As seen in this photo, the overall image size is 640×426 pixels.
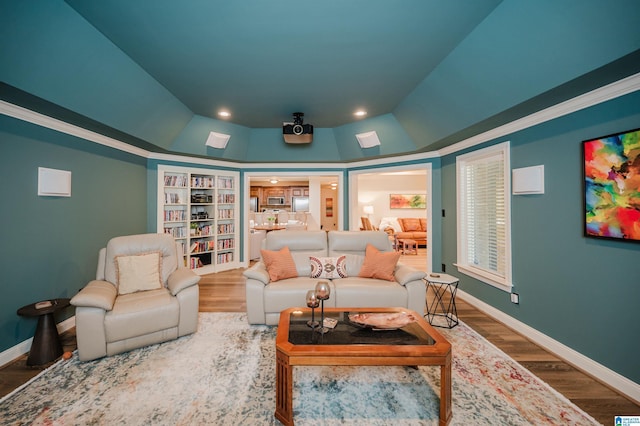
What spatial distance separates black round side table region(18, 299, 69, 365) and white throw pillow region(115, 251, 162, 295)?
1.68 feet

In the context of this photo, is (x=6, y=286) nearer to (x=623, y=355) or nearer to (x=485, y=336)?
(x=485, y=336)

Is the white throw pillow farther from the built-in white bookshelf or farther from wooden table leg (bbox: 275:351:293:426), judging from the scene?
the built-in white bookshelf

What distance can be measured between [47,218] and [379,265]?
145 inches

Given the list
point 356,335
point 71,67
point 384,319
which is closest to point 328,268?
point 384,319

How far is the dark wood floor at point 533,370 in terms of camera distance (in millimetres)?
1890

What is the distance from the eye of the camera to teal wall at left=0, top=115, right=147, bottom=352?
254cm

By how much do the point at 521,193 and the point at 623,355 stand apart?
1588 millimetres

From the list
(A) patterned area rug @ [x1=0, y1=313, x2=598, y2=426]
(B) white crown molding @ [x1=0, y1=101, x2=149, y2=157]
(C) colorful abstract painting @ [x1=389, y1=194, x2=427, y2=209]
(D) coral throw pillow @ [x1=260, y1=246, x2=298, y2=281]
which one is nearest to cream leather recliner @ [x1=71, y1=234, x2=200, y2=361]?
(A) patterned area rug @ [x1=0, y1=313, x2=598, y2=426]

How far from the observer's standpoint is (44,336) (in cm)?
242

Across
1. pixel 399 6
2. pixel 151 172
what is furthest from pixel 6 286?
pixel 399 6

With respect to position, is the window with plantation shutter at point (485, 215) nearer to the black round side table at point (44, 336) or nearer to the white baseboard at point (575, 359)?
the white baseboard at point (575, 359)

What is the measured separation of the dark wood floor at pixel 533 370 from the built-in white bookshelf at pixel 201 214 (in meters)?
1.89

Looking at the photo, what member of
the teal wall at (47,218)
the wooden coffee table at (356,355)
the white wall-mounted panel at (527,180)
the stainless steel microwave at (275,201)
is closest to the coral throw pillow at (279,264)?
the wooden coffee table at (356,355)

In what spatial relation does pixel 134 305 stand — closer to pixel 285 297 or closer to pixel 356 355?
pixel 285 297
